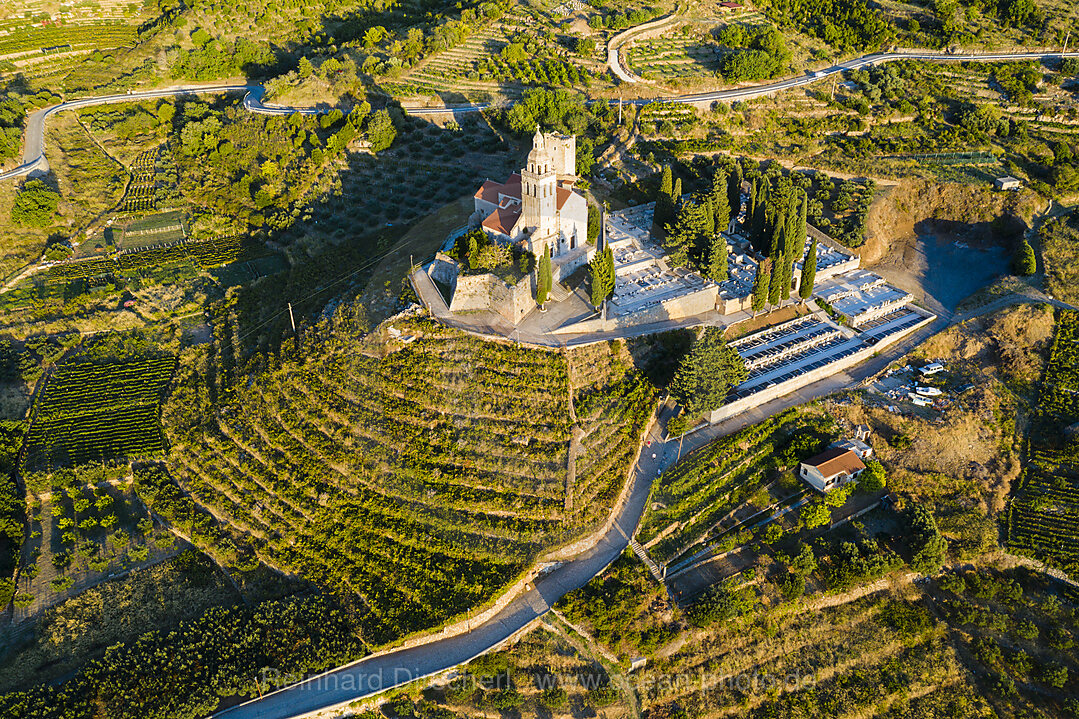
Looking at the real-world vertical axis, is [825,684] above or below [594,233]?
below

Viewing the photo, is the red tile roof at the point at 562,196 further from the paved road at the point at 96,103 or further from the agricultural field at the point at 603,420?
the paved road at the point at 96,103

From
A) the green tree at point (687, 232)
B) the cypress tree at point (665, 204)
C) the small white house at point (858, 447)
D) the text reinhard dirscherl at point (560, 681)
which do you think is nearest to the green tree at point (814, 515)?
the small white house at point (858, 447)

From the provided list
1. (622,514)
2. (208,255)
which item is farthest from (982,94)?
A: (208,255)

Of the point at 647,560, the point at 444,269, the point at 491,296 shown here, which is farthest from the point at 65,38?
the point at 647,560

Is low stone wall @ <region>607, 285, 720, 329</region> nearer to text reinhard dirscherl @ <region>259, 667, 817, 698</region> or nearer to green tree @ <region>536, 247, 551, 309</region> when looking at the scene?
green tree @ <region>536, 247, 551, 309</region>

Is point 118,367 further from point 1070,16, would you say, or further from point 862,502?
point 1070,16

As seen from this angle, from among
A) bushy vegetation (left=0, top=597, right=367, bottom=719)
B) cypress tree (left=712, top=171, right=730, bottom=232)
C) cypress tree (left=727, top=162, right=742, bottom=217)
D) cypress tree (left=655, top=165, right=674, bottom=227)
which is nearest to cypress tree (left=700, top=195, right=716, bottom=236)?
cypress tree (left=712, top=171, right=730, bottom=232)
